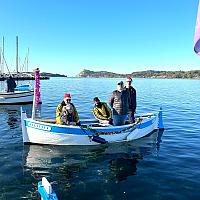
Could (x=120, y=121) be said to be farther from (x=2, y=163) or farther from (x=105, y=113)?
(x=2, y=163)

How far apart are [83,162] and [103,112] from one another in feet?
12.3

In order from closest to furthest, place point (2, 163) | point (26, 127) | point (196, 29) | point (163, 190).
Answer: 1. point (196, 29)
2. point (163, 190)
3. point (2, 163)
4. point (26, 127)

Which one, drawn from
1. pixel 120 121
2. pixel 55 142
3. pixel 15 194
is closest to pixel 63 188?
pixel 15 194

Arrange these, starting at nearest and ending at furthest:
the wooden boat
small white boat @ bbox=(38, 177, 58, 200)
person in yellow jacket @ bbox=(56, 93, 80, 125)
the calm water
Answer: small white boat @ bbox=(38, 177, 58, 200) < the calm water < the wooden boat < person in yellow jacket @ bbox=(56, 93, 80, 125)

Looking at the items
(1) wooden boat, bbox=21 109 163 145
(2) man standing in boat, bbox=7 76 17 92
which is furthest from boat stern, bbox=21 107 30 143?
(2) man standing in boat, bbox=7 76 17 92

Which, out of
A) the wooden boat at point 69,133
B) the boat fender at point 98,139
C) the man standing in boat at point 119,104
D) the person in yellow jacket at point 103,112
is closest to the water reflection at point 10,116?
the wooden boat at point 69,133

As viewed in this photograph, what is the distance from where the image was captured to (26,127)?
1170cm

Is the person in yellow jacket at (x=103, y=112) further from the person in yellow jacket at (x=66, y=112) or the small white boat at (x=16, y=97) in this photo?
the small white boat at (x=16, y=97)

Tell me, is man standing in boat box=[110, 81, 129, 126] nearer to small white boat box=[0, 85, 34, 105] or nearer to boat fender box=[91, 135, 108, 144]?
boat fender box=[91, 135, 108, 144]

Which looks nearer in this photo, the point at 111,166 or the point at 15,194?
the point at 15,194

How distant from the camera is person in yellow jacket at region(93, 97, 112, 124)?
1318 cm

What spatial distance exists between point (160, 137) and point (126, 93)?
12.9 ft

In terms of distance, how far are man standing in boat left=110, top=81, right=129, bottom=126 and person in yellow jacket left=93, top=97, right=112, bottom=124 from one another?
0.49 meters

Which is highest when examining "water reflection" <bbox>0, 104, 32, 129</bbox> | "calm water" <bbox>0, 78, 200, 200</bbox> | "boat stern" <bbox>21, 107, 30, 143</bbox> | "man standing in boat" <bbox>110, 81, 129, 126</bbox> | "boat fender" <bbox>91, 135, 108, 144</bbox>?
"man standing in boat" <bbox>110, 81, 129, 126</bbox>
